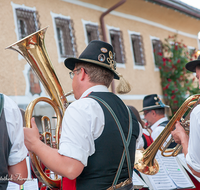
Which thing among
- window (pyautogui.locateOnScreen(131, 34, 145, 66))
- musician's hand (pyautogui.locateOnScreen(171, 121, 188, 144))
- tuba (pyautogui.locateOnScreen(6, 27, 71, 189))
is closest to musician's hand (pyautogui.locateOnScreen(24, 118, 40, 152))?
tuba (pyautogui.locateOnScreen(6, 27, 71, 189))

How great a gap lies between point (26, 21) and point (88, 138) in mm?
6667

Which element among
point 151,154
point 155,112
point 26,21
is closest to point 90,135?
point 151,154

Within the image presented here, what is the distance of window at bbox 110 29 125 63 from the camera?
1025 centimetres

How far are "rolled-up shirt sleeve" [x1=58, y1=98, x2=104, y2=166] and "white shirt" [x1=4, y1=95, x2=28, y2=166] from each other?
22 cm

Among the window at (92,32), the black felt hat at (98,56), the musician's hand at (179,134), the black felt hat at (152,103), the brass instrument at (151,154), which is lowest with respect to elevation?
the brass instrument at (151,154)

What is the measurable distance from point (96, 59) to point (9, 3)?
19.9 feet

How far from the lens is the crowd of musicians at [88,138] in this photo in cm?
156

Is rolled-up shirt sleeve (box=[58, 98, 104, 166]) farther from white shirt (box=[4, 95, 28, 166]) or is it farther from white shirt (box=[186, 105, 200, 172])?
white shirt (box=[186, 105, 200, 172])

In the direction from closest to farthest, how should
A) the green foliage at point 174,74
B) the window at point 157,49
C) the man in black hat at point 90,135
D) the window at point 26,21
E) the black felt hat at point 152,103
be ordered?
the man in black hat at point 90,135, the black felt hat at point 152,103, the window at point 26,21, the green foliage at point 174,74, the window at point 157,49

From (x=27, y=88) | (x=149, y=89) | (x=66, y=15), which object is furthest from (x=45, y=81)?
(x=149, y=89)

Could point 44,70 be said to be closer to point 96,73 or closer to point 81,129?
point 96,73

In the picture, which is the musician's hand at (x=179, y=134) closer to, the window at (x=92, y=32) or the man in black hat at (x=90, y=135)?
the man in black hat at (x=90, y=135)

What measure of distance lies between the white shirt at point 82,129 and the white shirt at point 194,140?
654mm

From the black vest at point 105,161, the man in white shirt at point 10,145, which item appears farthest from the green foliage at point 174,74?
the man in white shirt at point 10,145
